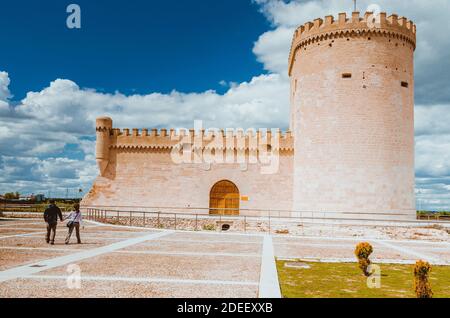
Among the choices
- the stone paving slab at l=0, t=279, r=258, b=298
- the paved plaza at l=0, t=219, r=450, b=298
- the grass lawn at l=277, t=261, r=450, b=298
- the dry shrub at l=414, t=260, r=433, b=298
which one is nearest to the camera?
the stone paving slab at l=0, t=279, r=258, b=298

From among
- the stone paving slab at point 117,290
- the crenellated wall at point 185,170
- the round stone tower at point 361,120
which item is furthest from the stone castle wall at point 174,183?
the stone paving slab at point 117,290

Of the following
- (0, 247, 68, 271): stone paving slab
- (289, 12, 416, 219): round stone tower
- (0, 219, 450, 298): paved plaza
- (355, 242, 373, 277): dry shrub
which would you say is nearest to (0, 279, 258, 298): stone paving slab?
(0, 219, 450, 298): paved plaza

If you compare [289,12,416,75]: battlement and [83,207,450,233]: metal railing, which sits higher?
[289,12,416,75]: battlement

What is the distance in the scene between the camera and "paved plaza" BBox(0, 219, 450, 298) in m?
7.27

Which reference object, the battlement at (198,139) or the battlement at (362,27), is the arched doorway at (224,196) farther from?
the battlement at (362,27)

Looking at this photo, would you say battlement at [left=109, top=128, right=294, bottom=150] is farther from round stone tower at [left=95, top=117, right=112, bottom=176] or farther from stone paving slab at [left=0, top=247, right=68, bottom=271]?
stone paving slab at [left=0, top=247, right=68, bottom=271]

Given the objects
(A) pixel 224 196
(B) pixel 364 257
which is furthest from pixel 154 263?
(A) pixel 224 196

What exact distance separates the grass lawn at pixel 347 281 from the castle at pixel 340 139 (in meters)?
13.9

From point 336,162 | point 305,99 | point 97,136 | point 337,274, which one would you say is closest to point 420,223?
point 336,162

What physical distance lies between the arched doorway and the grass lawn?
19.1 meters

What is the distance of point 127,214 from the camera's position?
95.3 feet

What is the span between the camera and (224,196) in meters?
30.1

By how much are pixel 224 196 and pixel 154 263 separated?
20.0 metres

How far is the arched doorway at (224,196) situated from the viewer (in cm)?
2994
